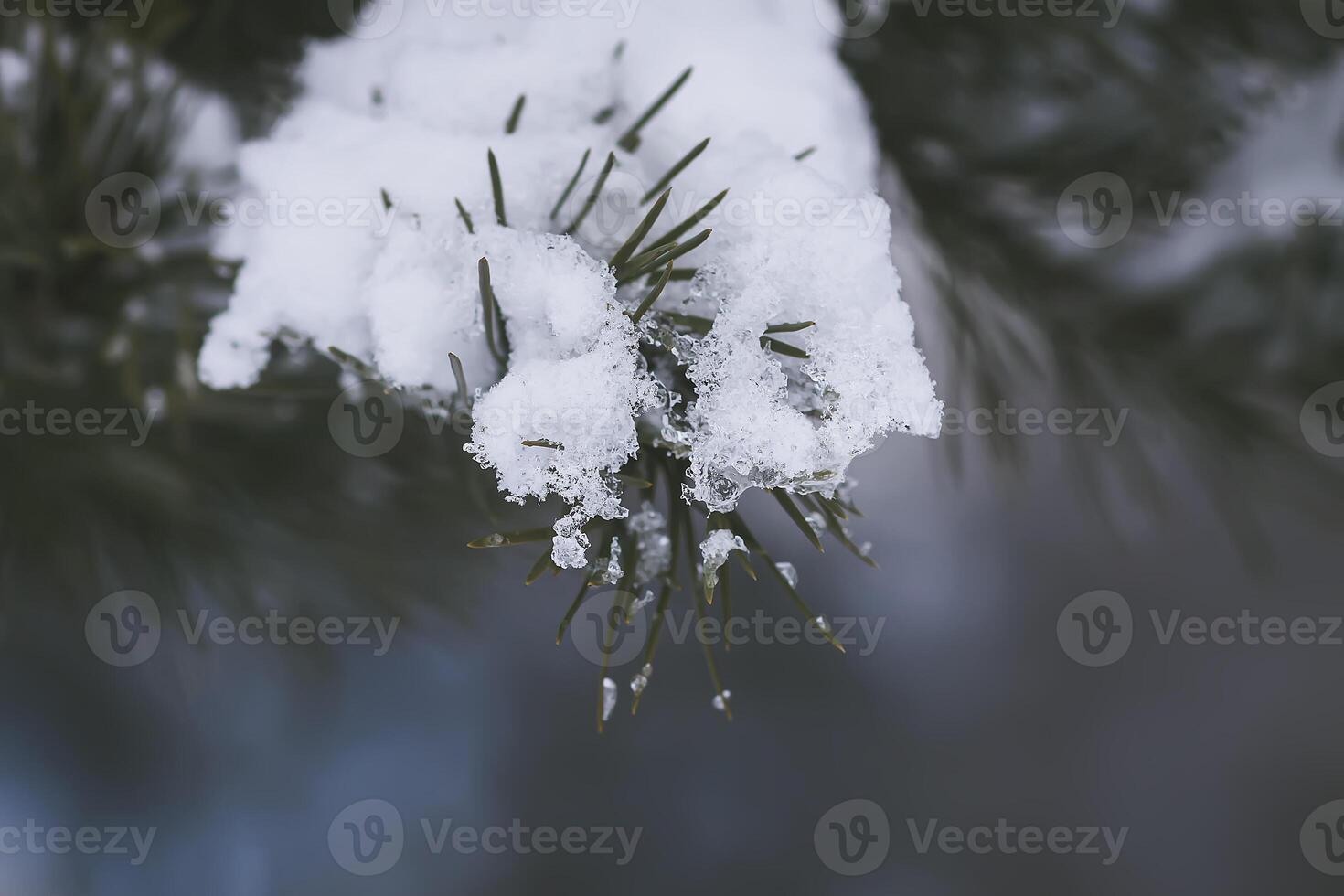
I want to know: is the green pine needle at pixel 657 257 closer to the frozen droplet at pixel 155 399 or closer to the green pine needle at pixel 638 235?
the green pine needle at pixel 638 235

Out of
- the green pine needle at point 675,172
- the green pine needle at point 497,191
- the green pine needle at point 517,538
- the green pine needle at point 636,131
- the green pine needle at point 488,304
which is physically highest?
the green pine needle at point 636,131

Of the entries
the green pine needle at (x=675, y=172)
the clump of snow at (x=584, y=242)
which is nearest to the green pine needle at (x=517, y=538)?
the clump of snow at (x=584, y=242)

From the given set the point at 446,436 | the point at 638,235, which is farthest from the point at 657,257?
the point at 446,436

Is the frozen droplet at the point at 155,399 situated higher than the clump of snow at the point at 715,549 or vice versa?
the clump of snow at the point at 715,549

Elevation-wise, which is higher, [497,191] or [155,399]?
[497,191]

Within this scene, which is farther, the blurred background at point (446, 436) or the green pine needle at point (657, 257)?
the blurred background at point (446, 436)

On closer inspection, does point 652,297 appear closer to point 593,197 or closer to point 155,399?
point 593,197

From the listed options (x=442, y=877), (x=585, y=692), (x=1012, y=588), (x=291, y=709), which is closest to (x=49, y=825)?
(x=291, y=709)

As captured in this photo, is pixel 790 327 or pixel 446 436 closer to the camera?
pixel 790 327
